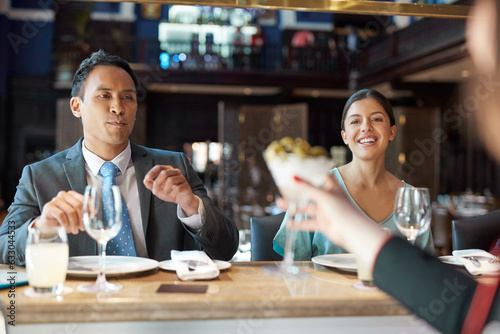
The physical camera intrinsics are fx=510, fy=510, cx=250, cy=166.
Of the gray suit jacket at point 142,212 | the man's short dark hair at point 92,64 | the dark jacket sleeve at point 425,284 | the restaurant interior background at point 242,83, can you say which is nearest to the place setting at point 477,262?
the dark jacket sleeve at point 425,284

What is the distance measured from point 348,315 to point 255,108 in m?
7.41

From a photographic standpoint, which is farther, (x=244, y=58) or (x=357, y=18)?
(x=357, y=18)

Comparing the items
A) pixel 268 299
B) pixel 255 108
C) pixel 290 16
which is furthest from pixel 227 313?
pixel 290 16

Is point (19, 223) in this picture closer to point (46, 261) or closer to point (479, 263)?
point (46, 261)

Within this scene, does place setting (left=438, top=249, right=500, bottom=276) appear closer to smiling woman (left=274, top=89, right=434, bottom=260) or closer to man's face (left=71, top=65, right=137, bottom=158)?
smiling woman (left=274, top=89, right=434, bottom=260)

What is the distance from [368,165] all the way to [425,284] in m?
1.49

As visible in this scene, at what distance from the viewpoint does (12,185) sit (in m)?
11.4

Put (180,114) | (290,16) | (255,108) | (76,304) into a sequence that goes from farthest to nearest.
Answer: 1. (290,16)
2. (180,114)
3. (255,108)
4. (76,304)

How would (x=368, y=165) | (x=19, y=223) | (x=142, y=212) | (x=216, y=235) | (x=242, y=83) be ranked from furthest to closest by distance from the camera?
(x=242, y=83)
(x=368, y=165)
(x=142, y=212)
(x=216, y=235)
(x=19, y=223)

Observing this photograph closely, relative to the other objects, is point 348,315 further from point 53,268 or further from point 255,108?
point 255,108

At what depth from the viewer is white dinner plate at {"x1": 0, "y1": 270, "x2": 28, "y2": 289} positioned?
1322 mm

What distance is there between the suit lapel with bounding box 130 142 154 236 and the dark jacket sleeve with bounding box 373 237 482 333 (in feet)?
4.31

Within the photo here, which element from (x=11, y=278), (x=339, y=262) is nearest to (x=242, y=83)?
(x=339, y=262)

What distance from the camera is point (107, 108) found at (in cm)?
206
